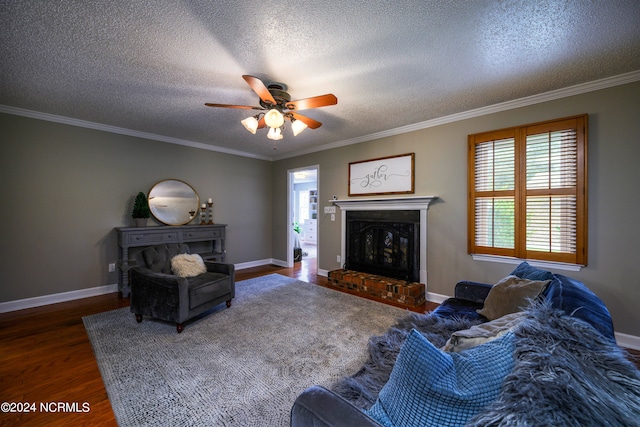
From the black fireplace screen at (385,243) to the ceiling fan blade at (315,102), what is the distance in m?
2.23

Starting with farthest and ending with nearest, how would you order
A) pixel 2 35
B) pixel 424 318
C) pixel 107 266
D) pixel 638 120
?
pixel 107 266, pixel 638 120, pixel 424 318, pixel 2 35

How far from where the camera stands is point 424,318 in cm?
198

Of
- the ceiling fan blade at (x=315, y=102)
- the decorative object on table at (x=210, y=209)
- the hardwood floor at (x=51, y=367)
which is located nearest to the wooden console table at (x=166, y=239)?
the decorative object on table at (x=210, y=209)

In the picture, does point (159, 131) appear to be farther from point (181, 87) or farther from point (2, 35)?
point (2, 35)

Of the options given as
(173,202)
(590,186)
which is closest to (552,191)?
(590,186)

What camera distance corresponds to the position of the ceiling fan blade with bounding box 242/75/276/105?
6.31ft

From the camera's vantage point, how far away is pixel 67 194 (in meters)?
3.51

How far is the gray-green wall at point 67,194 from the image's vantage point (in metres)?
3.16

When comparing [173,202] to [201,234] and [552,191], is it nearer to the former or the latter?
[201,234]

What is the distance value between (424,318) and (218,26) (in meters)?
2.65

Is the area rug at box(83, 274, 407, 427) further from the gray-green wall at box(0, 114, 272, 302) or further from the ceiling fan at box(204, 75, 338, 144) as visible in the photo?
the ceiling fan at box(204, 75, 338, 144)

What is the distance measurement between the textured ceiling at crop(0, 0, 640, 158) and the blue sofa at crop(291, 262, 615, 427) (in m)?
1.78

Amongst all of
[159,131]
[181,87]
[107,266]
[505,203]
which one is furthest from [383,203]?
[107,266]

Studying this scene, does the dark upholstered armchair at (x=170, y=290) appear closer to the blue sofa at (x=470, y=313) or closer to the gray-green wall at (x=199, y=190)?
the gray-green wall at (x=199, y=190)
